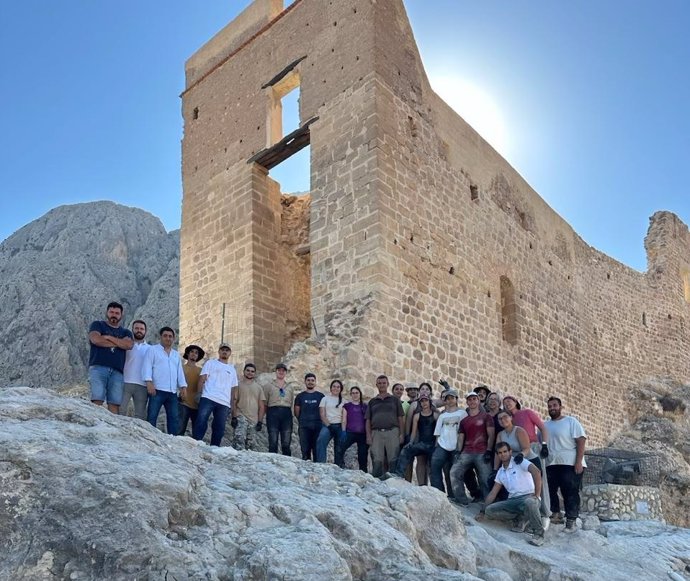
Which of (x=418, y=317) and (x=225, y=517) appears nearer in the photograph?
(x=225, y=517)

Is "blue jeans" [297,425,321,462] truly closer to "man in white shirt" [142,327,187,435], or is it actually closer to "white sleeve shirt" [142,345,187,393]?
"man in white shirt" [142,327,187,435]

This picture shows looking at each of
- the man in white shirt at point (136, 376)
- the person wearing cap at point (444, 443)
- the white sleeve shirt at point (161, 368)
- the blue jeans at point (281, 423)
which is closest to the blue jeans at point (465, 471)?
the person wearing cap at point (444, 443)

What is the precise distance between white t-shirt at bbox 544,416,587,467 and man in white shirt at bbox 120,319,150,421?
398cm

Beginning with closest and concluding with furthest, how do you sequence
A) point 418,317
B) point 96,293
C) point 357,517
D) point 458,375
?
point 357,517, point 418,317, point 458,375, point 96,293

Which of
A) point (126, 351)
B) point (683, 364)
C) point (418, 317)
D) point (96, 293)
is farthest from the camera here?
point (96, 293)

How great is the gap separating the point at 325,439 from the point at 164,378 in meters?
2.02

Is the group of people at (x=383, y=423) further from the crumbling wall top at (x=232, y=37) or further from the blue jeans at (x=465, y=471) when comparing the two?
the crumbling wall top at (x=232, y=37)

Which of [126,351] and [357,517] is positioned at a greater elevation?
[126,351]

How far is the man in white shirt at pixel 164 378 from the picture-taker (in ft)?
22.5

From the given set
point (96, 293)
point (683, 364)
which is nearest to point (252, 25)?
point (96, 293)

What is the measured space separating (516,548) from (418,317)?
5524 mm

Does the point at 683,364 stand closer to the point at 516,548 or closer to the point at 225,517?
the point at 516,548

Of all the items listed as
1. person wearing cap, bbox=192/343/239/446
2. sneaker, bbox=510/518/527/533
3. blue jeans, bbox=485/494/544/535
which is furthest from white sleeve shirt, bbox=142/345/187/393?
sneaker, bbox=510/518/527/533

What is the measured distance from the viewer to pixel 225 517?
364cm
